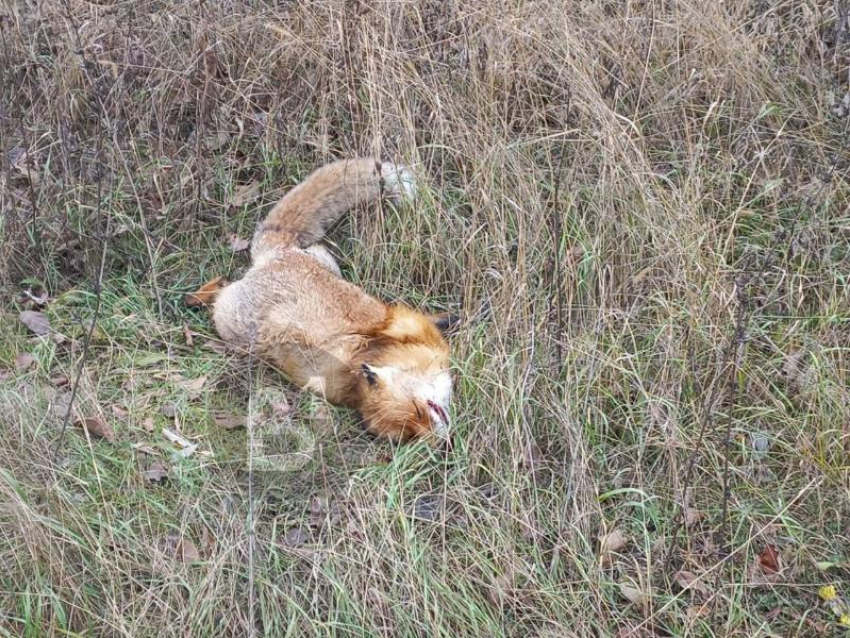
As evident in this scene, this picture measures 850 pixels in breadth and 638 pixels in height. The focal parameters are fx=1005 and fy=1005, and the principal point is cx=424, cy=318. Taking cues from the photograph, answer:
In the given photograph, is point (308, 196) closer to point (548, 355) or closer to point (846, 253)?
point (548, 355)

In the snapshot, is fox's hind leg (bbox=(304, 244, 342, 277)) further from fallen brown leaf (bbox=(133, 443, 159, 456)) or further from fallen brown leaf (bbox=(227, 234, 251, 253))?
fallen brown leaf (bbox=(133, 443, 159, 456))

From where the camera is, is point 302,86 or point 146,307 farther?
point 302,86

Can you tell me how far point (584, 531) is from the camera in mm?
3668

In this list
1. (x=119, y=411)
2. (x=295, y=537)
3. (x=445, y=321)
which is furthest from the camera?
(x=445, y=321)

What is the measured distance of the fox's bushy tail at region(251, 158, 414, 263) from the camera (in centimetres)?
488

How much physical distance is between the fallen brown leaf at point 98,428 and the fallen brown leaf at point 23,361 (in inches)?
19.8

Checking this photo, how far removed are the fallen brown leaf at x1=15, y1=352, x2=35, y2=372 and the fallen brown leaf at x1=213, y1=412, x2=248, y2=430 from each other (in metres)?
0.86

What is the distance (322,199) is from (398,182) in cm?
42

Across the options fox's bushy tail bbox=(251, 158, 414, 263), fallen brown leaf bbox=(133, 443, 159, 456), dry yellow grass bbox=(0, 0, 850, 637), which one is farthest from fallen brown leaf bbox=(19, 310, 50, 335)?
fox's bushy tail bbox=(251, 158, 414, 263)

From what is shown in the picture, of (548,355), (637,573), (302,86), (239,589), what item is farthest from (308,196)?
(637,573)

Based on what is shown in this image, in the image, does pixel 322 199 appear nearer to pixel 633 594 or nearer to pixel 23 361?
pixel 23 361

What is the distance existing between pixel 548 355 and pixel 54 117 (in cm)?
312

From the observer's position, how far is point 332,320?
4.77 m

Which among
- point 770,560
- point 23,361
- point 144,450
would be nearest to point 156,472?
point 144,450
